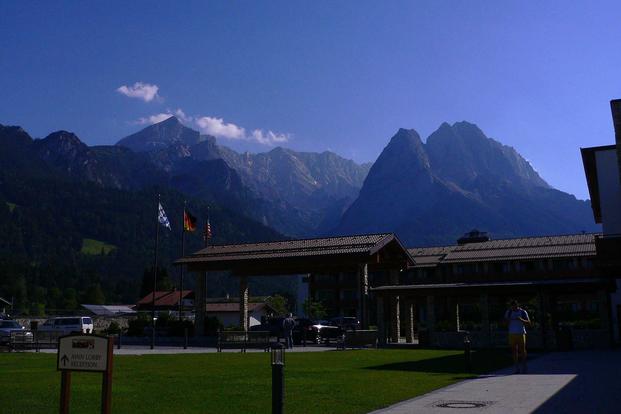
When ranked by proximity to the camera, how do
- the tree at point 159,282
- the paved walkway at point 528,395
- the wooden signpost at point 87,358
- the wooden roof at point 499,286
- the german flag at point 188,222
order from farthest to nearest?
the tree at point 159,282 < the german flag at point 188,222 < the wooden roof at point 499,286 < the paved walkway at point 528,395 < the wooden signpost at point 87,358

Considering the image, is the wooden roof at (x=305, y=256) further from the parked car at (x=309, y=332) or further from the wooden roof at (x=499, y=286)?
the parked car at (x=309, y=332)

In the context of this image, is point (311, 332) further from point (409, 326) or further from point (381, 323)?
point (409, 326)

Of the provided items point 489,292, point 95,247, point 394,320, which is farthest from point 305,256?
point 95,247

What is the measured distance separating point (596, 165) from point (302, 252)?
18.5 m

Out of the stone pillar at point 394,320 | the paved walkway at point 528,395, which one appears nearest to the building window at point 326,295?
the stone pillar at point 394,320

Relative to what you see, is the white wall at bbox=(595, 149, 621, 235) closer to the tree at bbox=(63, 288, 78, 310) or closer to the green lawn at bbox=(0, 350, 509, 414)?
the green lawn at bbox=(0, 350, 509, 414)

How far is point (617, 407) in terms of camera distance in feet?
31.4

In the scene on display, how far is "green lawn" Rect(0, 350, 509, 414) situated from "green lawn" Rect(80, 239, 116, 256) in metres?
176

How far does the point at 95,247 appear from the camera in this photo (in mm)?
191250

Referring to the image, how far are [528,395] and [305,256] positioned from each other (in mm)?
30349

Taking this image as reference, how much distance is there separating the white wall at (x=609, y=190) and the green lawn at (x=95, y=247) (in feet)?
550

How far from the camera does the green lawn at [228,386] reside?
33.3 ft

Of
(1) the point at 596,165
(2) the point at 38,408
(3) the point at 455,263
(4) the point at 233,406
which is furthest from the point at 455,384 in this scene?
(3) the point at 455,263

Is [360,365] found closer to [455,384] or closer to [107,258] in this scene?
[455,384]
